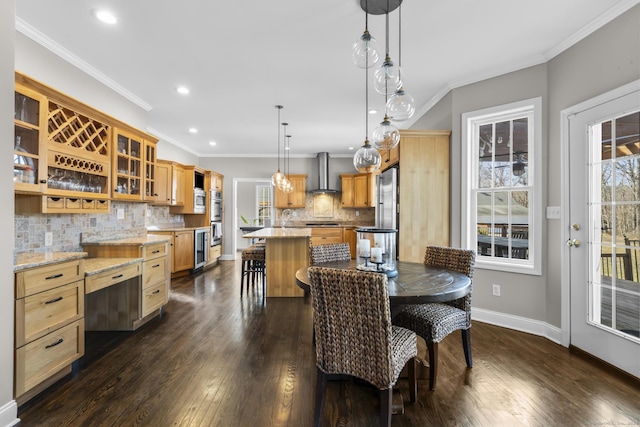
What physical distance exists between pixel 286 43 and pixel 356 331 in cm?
245

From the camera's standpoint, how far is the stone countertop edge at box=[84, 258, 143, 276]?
239 cm

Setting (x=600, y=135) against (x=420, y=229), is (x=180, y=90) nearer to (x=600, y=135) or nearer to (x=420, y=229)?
(x=420, y=229)

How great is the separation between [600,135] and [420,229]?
1.72m

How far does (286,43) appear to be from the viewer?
2.67m

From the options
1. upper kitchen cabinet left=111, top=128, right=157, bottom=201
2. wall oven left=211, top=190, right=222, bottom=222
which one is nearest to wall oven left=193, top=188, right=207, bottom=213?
wall oven left=211, top=190, right=222, bottom=222

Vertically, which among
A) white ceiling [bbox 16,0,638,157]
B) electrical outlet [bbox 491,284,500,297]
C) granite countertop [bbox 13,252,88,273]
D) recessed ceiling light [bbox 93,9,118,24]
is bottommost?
electrical outlet [bbox 491,284,500,297]

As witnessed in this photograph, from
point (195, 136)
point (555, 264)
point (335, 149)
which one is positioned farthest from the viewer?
point (335, 149)

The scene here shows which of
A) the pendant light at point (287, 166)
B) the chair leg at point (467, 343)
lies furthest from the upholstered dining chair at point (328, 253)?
the pendant light at point (287, 166)

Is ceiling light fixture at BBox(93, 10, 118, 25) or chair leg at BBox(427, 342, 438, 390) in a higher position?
ceiling light fixture at BBox(93, 10, 118, 25)

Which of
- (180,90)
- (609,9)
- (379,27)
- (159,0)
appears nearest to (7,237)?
(159,0)

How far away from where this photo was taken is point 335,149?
6988 millimetres

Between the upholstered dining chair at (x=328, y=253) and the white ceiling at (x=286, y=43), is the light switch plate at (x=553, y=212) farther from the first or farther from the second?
the upholstered dining chair at (x=328, y=253)

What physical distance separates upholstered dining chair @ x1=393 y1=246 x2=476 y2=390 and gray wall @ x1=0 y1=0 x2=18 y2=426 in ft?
7.68

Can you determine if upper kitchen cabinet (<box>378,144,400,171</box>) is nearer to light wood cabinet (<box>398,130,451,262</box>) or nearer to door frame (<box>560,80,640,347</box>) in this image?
light wood cabinet (<box>398,130,451,262</box>)
